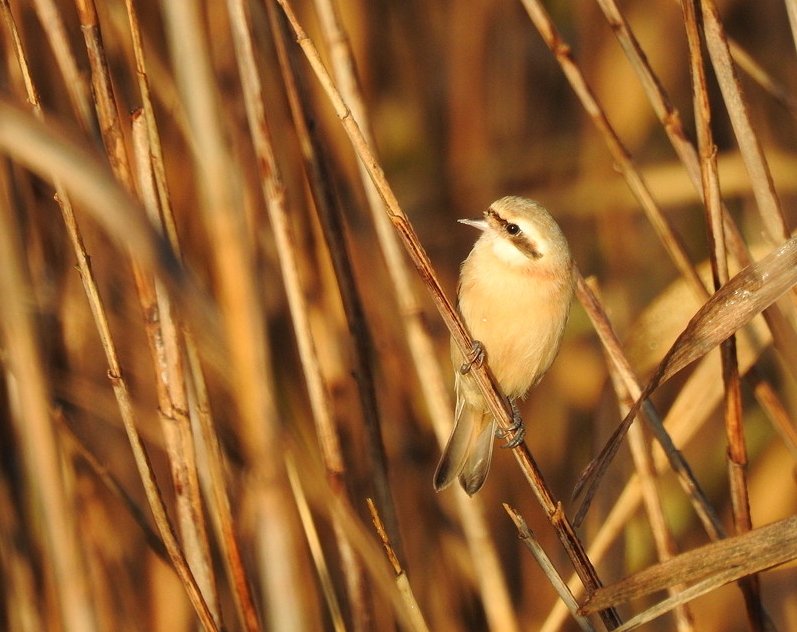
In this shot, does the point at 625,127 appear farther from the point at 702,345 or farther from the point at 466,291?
the point at 702,345

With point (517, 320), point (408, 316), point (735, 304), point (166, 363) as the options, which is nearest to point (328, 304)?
point (408, 316)

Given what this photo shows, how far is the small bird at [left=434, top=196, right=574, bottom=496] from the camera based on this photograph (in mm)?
1817

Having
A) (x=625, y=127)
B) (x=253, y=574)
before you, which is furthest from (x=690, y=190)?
(x=253, y=574)

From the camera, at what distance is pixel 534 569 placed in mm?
2293

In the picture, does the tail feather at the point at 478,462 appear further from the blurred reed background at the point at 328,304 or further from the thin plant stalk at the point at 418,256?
the thin plant stalk at the point at 418,256

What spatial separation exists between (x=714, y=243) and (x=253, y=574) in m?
1.29

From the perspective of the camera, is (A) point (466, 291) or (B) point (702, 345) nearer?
(B) point (702, 345)

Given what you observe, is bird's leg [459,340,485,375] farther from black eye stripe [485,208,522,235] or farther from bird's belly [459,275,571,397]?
black eye stripe [485,208,522,235]

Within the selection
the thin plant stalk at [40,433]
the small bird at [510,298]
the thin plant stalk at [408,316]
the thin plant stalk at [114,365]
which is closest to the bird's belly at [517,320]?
the small bird at [510,298]

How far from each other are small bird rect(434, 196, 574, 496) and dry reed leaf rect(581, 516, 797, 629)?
629 millimetres

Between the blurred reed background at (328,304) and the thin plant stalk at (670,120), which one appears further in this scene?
the thin plant stalk at (670,120)

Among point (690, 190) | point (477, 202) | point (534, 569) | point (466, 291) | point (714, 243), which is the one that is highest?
point (477, 202)

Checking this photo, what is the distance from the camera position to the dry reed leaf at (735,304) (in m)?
1.18

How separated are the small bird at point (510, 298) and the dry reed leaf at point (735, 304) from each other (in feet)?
2.02
